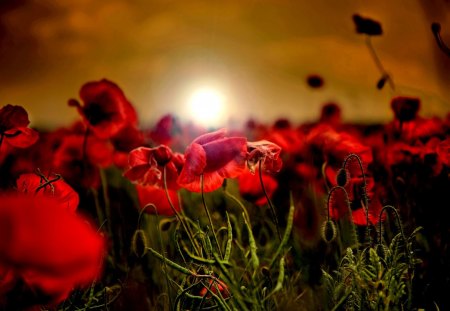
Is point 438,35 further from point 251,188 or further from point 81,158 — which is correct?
point 81,158

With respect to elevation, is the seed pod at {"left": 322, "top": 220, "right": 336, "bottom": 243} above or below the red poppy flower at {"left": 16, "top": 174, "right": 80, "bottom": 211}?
below

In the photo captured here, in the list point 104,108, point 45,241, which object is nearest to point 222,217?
point 104,108

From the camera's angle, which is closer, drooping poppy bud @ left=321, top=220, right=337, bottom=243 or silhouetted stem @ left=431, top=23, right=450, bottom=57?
drooping poppy bud @ left=321, top=220, right=337, bottom=243

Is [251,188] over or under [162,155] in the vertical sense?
under

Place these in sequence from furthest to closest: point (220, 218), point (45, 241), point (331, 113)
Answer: point (331, 113) → point (220, 218) → point (45, 241)

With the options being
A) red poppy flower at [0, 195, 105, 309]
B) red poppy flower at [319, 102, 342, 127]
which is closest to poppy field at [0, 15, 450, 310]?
red poppy flower at [0, 195, 105, 309]

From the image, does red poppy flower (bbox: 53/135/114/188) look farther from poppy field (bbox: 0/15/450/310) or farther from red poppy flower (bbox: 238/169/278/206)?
red poppy flower (bbox: 238/169/278/206)

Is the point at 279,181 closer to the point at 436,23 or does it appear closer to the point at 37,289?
the point at 436,23

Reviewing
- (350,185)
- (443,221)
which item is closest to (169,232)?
(350,185)
